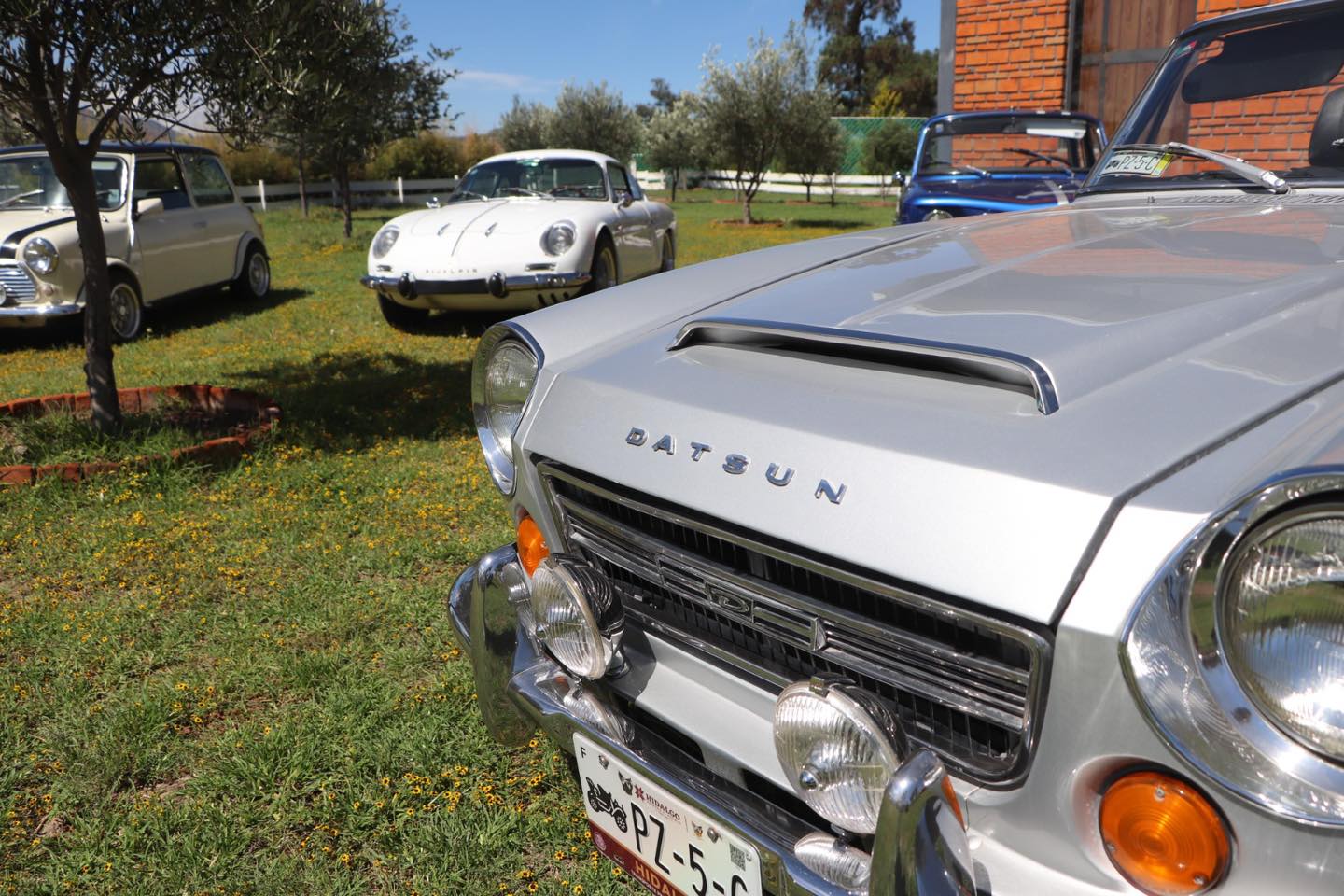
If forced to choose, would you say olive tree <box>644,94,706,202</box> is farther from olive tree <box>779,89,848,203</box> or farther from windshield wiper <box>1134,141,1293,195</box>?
windshield wiper <box>1134,141,1293,195</box>

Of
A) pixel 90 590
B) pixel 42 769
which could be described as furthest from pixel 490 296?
pixel 42 769

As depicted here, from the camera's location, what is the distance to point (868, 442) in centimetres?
130

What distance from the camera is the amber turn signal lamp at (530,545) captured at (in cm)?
200

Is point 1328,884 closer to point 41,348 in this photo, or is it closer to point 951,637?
point 951,637

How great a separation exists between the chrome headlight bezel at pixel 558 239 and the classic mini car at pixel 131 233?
3025 millimetres

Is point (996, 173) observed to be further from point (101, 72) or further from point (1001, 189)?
point (101, 72)

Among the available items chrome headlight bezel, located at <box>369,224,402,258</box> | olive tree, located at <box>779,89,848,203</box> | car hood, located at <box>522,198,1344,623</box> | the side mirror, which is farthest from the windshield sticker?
olive tree, located at <box>779,89,848,203</box>

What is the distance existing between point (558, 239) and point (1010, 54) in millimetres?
5352

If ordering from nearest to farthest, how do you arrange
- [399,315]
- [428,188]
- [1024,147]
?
[399,315], [1024,147], [428,188]

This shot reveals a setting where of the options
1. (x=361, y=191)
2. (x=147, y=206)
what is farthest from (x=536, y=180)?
(x=361, y=191)

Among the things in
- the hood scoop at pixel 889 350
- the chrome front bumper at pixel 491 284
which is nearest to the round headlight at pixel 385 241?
the chrome front bumper at pixel 491 284

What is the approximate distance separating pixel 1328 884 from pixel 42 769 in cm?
279

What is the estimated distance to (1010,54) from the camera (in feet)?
32.2

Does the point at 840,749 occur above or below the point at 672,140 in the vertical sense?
below
